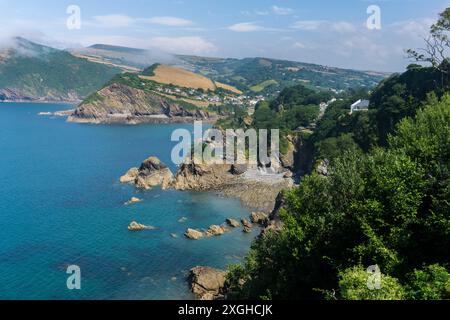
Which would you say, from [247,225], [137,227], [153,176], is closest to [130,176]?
[153,176]

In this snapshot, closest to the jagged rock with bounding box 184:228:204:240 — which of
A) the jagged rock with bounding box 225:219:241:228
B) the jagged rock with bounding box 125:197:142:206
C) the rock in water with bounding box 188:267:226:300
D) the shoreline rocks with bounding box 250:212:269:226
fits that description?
the jagged rock with bounding box 225:219:241:228

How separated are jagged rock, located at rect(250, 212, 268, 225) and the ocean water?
3985mm

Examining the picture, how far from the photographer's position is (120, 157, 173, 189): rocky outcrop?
86.9 m

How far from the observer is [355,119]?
302 feet

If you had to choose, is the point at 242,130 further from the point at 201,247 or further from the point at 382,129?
the point at 201,247

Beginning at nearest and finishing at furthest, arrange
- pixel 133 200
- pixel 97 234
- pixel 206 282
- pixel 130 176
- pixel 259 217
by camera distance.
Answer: pixel 206 282
pixel 97 234
pixel 259 217
pixel 133 200
pixel 130 176

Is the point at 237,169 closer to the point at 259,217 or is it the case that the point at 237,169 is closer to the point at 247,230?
the point at 259,217

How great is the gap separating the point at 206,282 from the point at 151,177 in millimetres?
45166

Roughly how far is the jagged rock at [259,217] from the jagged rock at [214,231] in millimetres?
6699

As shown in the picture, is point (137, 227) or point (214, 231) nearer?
point (214, 231)

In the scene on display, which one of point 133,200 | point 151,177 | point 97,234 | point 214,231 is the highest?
point 151,177

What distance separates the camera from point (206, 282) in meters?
45.6

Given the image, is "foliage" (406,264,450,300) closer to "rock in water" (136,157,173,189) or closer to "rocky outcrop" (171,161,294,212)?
"rocky outcrop" (171,161,294,212)

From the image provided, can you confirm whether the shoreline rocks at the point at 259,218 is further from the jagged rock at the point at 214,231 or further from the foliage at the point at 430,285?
the foliage at the point at 430,285
